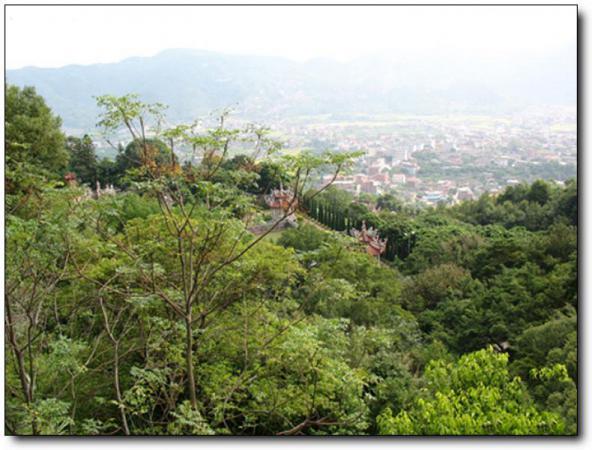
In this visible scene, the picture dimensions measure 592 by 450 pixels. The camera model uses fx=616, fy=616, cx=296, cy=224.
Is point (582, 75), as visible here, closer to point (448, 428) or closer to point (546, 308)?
point (448, 428)

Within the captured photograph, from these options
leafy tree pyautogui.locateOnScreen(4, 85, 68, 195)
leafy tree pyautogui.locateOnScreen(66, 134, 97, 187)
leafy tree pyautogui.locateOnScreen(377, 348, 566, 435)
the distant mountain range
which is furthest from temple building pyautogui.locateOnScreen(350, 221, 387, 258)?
leafy tree pyautogui.locateOnScreen(377, 348, 566, 435)

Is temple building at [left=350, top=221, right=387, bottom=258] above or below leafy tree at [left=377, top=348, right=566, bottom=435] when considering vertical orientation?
above

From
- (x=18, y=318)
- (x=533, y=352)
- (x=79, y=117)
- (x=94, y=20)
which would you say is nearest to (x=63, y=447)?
(x=18, y=318)

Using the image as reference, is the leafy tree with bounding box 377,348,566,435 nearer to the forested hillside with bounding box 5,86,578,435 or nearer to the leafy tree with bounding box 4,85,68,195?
the forested hillside with bounding box 5,86,578,435

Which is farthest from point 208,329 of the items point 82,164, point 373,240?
point 373,240

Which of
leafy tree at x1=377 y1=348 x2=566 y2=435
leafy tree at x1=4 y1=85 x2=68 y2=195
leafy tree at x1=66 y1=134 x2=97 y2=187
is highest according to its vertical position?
leafy tree at x1=4 y1=85 x2=68 y2=195

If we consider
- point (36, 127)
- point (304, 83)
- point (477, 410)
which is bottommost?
point (477, 410)

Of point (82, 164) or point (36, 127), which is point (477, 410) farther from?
point (82, 164)

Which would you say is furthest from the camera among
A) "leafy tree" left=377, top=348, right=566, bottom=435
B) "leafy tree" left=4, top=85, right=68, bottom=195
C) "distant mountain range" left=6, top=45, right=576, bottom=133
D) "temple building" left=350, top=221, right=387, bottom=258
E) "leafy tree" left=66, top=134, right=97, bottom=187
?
"temple building" left=350, top=221, right=387, bottom=258

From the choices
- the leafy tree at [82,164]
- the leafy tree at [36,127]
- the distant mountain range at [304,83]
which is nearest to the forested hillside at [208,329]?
the distant mountain range at [304,83]

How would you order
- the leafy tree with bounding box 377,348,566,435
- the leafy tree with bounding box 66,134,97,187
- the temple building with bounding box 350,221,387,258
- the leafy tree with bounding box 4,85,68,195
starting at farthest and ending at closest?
the temple building with bounding box 350,221,387,258
the leafy tree with bounding box 66,134,97,187
the leafy tree with bounding box 4,85,68,195
the leafy tree with bounding box 377,348,566,435
